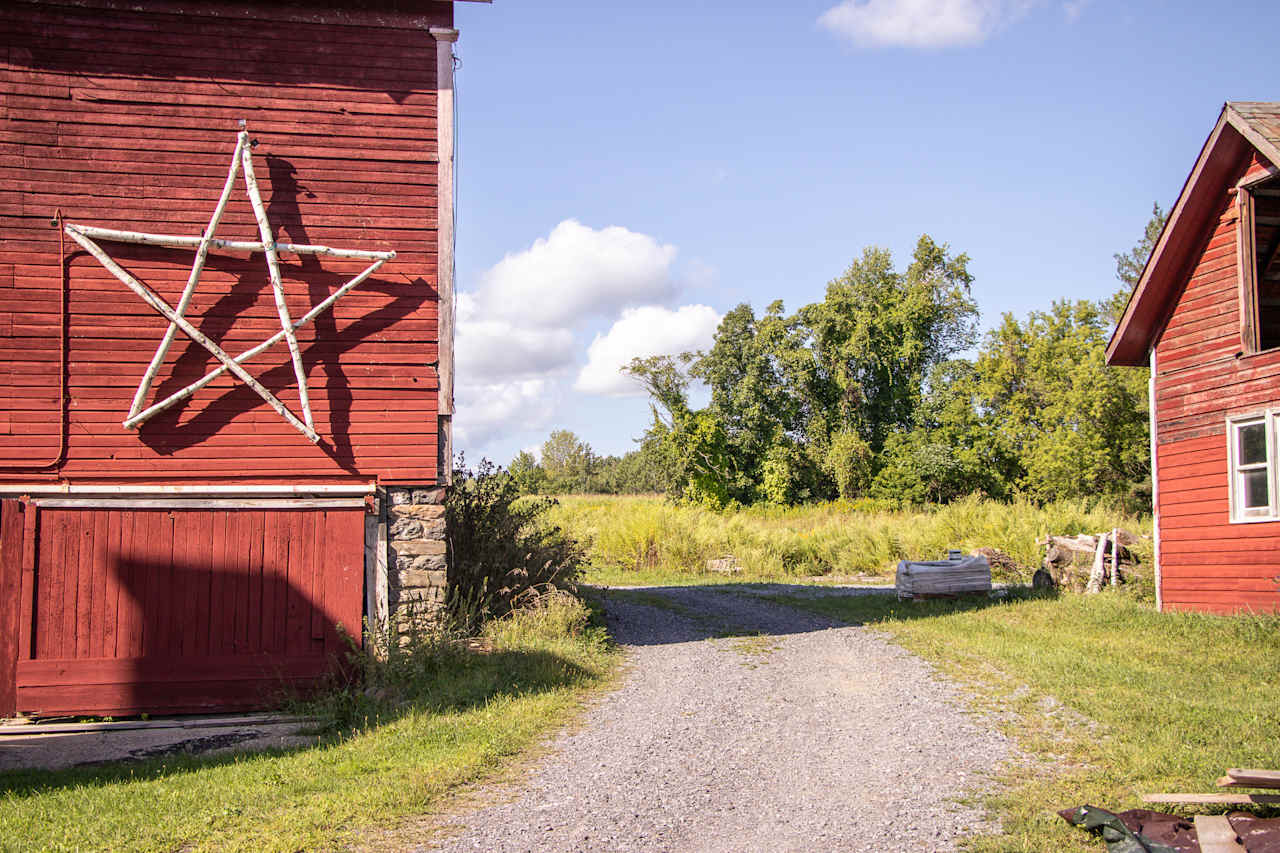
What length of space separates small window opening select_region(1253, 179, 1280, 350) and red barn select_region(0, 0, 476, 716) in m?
11.1

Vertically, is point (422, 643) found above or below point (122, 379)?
below

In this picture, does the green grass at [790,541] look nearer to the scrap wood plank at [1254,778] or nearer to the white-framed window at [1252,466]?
the white-framed window at [1252,466]

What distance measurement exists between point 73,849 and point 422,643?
499cm

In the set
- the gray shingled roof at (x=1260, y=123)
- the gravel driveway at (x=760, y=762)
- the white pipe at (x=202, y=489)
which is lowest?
the gravel driveway at (x=760, y=762)

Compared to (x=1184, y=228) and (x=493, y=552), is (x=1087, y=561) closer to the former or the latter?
(x=1184, y=228)

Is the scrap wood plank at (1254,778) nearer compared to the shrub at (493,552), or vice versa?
the scrap wood plank at (1254,778)

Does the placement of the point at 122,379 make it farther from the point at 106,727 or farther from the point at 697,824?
the point at 697,824

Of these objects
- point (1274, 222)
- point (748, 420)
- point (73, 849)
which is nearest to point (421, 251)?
point (73, 849)

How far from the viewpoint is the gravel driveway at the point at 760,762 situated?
5.71 meters

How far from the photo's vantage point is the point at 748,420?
44.6 m

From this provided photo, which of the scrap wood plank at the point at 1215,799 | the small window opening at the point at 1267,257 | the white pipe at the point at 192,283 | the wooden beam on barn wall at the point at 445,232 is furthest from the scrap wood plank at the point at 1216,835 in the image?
the white pipe at the point at 192,283

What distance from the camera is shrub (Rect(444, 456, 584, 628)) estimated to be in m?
12.4

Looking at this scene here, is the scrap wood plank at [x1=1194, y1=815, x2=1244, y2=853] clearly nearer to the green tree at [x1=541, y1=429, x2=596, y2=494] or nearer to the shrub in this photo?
the shrub

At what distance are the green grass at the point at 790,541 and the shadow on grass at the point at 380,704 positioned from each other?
39.7 ft
